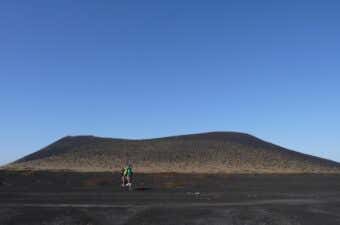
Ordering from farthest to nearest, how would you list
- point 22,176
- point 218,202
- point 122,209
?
point 22,176 < point 218,202 < point 122,209

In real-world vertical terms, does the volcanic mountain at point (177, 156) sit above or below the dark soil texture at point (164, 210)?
above

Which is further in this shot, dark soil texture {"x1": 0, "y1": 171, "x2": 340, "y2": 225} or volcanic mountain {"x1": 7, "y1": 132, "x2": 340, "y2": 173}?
volcanic mountain {"x1": 7, "y1": 132, "x2": 340, "y2": 173}

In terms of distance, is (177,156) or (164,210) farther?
(177,156)

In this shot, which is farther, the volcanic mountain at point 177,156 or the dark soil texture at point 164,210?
the volcanic mountain at point 177,156

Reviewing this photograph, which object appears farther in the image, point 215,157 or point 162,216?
point 215,157

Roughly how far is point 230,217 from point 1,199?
15222 millimetres

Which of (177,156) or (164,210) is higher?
(177,156)

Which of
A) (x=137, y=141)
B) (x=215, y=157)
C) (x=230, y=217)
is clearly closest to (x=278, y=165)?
(x=215, y=157)

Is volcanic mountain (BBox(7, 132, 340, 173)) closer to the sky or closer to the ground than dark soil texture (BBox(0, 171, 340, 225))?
closer to the sky

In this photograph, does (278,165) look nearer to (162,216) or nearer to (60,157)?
(60,157)

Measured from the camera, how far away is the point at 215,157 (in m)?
111

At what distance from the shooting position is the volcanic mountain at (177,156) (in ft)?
322

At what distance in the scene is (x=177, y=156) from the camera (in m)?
112

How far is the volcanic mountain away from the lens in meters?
98.2
